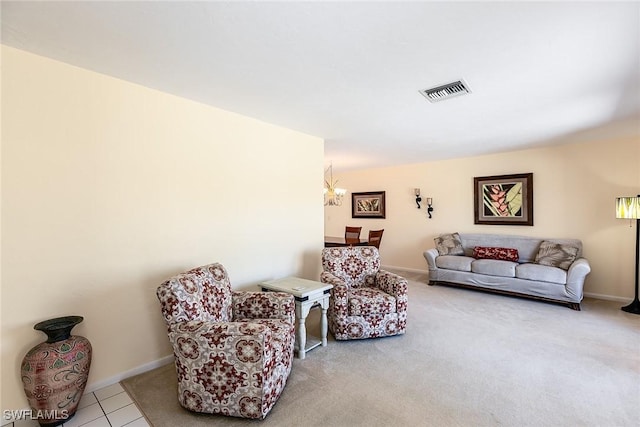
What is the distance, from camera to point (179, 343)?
6.25ft

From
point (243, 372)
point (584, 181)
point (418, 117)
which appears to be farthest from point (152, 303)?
point (584, 181)

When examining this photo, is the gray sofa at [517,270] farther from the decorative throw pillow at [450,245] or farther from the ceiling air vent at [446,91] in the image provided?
the ceiling air vent at [446,91]

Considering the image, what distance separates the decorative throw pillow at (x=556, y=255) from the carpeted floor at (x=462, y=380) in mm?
887

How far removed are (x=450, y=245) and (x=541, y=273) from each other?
1.42 meters

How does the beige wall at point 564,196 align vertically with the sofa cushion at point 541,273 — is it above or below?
above

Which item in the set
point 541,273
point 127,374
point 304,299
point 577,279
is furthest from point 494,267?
point 127,374

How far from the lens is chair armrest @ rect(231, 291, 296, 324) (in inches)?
95.7

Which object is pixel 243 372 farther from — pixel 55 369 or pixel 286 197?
pixel 286 197

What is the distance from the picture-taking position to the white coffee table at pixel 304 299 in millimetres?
2633

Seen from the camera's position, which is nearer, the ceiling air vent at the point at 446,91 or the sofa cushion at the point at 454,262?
the ceiling air vent at the point at 446,91

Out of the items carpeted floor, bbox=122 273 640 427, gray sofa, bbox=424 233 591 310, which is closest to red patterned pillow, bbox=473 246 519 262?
gray sofa, bbox=424 233 591 310

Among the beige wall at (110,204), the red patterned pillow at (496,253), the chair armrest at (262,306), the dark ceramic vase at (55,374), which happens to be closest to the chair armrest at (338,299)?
the chair armrest at (262,306)

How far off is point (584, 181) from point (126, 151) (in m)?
6.00

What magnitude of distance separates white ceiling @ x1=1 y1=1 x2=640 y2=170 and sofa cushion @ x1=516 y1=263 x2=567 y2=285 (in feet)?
6.74
